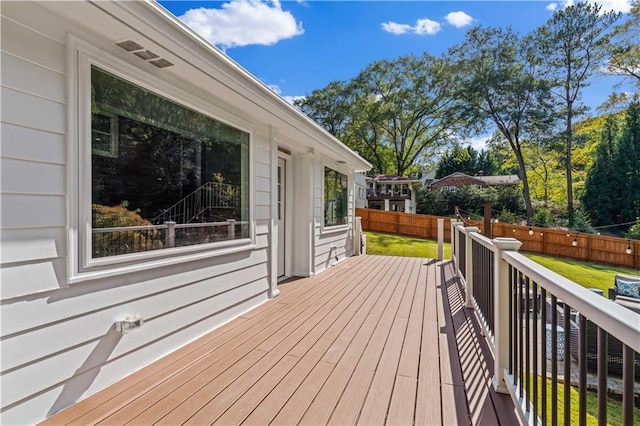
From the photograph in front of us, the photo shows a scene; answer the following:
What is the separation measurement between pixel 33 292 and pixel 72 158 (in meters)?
0.76

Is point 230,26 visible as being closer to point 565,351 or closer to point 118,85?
point 118,85

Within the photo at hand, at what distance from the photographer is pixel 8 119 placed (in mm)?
1594

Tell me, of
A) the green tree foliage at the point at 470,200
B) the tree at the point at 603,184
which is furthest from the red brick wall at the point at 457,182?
the tree at the point at 603,184

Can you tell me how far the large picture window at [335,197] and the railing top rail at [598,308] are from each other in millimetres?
4896

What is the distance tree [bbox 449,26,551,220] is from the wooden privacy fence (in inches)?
254

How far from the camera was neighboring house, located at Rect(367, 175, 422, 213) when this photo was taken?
77.7ft

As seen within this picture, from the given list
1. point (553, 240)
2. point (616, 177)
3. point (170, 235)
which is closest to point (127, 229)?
point (170, 235)

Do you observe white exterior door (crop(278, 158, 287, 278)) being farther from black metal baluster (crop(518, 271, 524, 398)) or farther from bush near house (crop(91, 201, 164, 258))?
black metal baluster (crop(518, 271, 524, 398))

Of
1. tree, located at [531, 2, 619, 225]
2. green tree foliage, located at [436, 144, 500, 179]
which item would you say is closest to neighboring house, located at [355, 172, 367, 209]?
tree, located at [531, 2, 619, 225]

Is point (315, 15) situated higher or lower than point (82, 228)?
higher

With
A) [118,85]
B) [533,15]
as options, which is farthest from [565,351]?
[533,15]

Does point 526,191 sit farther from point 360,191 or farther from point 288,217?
point 288,217

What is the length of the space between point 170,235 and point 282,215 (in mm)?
2666

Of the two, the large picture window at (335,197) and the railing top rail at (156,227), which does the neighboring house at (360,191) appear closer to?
the large picture window at (335,197)
